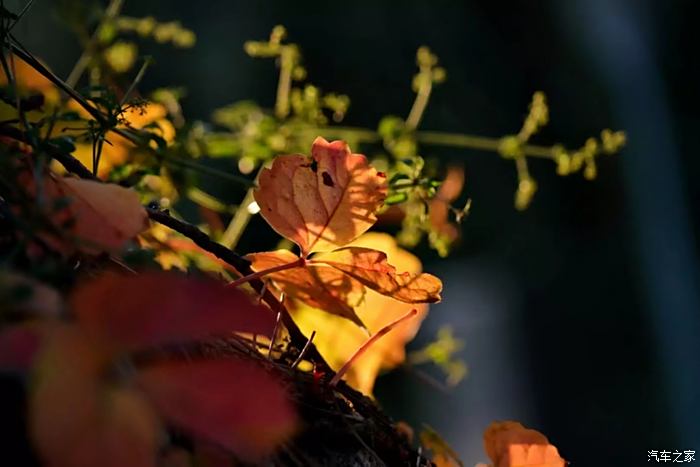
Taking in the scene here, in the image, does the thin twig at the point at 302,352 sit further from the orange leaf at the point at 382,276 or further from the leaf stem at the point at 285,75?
the leaf stem at the point at 285,75

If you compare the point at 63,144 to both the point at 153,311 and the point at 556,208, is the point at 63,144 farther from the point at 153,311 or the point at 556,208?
the point at 556,208

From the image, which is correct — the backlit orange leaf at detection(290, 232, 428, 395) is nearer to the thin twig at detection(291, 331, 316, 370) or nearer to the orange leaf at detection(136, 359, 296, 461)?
the thin twig at detection(291, 331, 316, 370)

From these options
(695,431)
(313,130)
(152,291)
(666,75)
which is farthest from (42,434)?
(666,75)

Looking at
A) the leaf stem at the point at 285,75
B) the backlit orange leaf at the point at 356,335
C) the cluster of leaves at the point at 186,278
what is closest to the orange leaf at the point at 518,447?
the cluster of leaves at the point at 186,278

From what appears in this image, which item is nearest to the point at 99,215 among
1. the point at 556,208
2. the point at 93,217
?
the point at 93,217

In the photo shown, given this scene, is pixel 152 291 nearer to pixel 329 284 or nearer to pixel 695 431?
pixel 329 284

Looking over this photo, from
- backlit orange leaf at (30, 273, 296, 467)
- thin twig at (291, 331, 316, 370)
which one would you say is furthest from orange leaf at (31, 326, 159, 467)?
thin twig at (291, 331, 316, 370)
